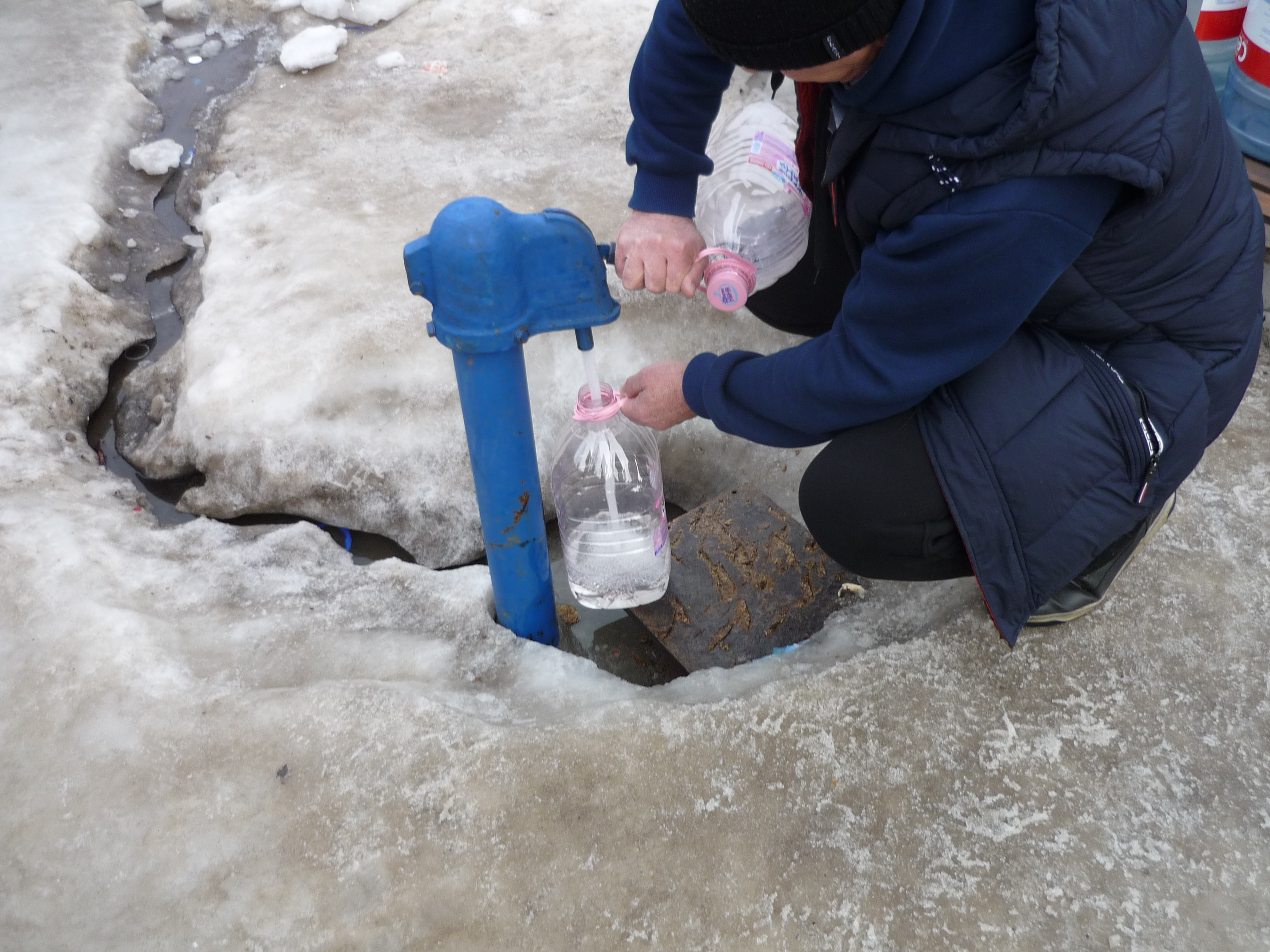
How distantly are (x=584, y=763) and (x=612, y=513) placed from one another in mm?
753

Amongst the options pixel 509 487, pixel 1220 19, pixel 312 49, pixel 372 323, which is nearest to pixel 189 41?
pixel 312 49

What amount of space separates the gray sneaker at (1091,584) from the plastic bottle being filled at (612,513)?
747 millimetres

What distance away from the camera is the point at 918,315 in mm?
1404

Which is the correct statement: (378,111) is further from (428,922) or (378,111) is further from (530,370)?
(428,922)

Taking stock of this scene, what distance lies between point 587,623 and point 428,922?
0.94 meters

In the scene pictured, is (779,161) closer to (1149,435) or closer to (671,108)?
(671,108)

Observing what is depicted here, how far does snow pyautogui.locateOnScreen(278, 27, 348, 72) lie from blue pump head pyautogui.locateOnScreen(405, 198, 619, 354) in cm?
311

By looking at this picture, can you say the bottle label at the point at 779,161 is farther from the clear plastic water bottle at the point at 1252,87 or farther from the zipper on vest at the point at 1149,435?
the clear plastic water bottle at the point at 1252,87

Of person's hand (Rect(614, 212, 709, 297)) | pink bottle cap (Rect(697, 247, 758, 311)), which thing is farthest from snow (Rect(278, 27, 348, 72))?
pink bottle cap (Rect(697, 247, 758, 311))

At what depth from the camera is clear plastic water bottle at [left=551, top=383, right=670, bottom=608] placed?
2066mm

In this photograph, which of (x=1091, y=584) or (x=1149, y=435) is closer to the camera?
(x=1149, y=435)

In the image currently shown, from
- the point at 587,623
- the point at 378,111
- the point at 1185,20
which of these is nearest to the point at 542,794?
the point at 587,623

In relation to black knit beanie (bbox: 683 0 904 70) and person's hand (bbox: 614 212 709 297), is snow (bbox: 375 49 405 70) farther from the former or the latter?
black knit beanie (bbox: 683 0 904 70)

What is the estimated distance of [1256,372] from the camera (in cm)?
245
